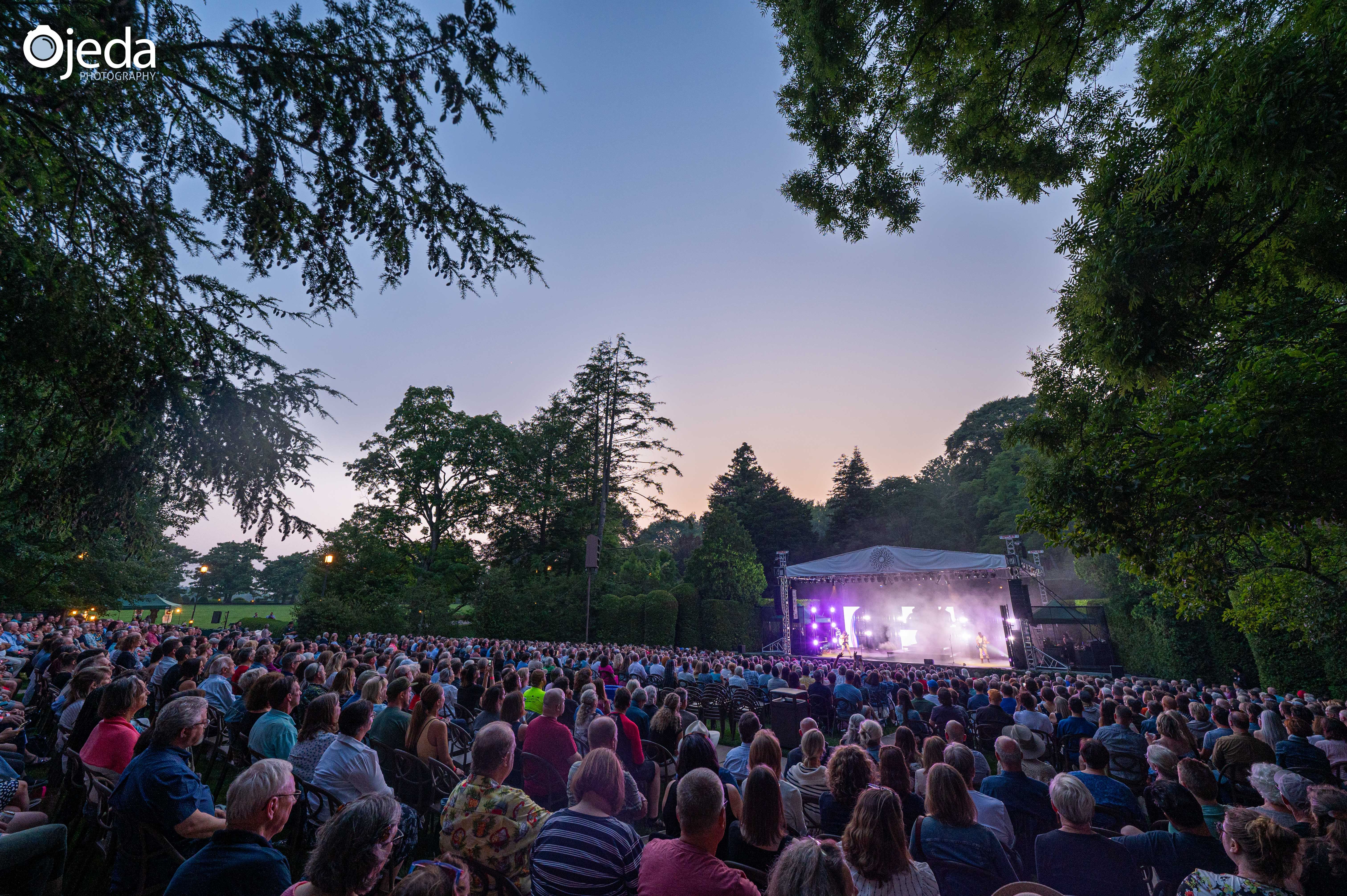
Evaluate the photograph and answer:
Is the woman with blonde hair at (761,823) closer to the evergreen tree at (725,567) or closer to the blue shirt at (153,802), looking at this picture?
the blue shirt at (153,802)

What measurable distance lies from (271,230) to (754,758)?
5165 mm

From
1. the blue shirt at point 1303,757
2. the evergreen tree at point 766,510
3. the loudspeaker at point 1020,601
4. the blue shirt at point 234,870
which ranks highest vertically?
the evergreen tree at point 766,510

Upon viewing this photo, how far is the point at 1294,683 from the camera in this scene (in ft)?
36.7

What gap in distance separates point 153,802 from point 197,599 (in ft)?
207

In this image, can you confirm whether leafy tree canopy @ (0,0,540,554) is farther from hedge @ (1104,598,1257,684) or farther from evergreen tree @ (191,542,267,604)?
evergreen tree @ (191,542,267,604)

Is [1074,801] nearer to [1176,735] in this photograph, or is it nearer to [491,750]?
[491,750]

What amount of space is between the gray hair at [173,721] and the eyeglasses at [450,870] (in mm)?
1654

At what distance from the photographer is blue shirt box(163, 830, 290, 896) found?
1638 millimetres

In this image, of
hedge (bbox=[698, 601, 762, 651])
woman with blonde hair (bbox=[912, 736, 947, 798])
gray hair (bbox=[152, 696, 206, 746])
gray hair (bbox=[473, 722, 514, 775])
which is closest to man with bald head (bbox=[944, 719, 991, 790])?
woman with blonde hair (bbox=[912, 736, 947, 798])

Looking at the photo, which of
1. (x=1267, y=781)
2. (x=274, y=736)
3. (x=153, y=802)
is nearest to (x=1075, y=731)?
(x=1267, y=781)

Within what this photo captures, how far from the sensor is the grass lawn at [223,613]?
33.0 meters

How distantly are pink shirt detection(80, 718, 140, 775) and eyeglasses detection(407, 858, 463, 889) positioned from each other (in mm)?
2778

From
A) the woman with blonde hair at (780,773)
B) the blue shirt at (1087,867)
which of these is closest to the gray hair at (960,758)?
the blue shirt at (1087,867)

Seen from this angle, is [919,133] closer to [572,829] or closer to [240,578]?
[572,829]
